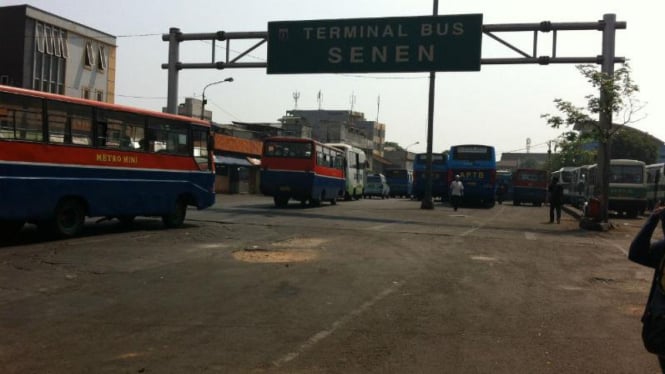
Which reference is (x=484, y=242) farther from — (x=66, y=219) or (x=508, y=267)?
(x=66, y=219)

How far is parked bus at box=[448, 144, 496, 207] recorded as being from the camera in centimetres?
3634

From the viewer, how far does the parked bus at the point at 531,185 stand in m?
44.8

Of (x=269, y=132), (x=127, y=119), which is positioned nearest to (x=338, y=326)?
(x=127, y=119)

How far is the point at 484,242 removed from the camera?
15.7m

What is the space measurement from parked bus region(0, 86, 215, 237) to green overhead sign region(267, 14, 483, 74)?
6841 mm

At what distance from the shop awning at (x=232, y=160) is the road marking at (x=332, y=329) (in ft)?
128

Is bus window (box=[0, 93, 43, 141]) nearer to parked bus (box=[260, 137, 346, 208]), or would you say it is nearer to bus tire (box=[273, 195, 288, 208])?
parked bus (box=[260, 137, 346, 208])

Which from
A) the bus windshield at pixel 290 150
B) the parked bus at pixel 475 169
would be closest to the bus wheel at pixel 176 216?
the bus windshield at pixel 290 150

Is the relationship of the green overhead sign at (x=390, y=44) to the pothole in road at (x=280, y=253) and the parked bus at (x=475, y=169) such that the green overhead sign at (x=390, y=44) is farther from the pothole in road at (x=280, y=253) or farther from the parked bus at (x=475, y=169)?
the parked bus at (x=475, y=169)

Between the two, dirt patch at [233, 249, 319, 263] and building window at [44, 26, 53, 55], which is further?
building window at [44, 26, 53, 55]

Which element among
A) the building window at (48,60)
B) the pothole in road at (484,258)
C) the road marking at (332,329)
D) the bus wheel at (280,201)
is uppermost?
the building window at (48,60)

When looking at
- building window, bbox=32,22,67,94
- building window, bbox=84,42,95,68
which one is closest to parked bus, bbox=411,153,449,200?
building window, bbox=84,42,95,68

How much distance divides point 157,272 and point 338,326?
4.26 meters

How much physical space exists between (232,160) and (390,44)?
28.9 metres
